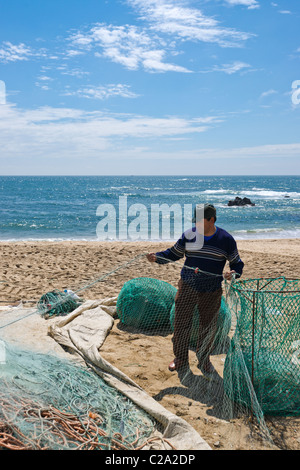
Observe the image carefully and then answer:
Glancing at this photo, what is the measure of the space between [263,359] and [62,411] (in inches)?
68.4

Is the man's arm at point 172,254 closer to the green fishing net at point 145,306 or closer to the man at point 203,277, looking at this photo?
the man at point 203,277

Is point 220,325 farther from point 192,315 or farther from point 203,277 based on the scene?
point 203,277

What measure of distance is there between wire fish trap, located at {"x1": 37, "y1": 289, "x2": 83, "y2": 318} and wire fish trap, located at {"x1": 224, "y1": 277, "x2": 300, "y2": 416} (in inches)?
96.5

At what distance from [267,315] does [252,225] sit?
20569 millimetres

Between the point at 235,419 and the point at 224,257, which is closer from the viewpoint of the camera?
the point at 235,419

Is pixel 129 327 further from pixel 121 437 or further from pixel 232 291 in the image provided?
pixel 121 437

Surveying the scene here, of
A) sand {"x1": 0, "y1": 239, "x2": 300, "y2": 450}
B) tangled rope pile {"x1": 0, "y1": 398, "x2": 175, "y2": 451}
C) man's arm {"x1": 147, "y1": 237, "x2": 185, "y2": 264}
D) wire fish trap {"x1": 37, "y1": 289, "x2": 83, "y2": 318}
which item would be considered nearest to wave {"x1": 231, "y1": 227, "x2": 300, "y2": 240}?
sand {"x1": 0, "y1": 239, "x2": 300, "y2": 450}

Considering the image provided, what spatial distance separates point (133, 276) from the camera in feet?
26.8

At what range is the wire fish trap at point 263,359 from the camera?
3.23 m

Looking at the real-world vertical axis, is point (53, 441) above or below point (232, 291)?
below

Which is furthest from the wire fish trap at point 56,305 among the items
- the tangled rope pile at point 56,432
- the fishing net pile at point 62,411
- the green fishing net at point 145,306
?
the tangled rope pile at point 56,432

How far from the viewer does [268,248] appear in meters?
13.5

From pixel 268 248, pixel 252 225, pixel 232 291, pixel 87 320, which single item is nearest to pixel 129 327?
pixel 87 320

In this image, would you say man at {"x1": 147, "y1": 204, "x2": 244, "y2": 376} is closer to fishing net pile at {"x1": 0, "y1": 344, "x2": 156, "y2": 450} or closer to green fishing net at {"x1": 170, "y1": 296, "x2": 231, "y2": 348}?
green fishing net at {"x1": 170, "y1": 296, "x2": 231, "y2": 348}
